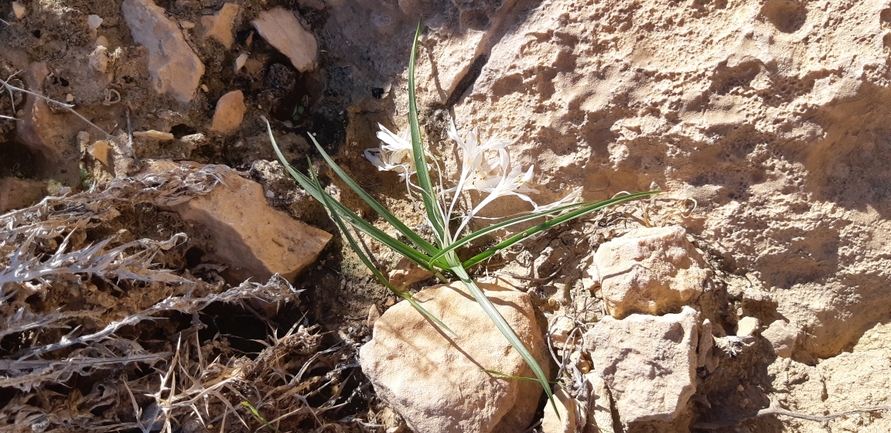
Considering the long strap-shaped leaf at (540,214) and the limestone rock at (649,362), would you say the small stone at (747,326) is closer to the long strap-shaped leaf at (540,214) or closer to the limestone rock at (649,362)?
the limestone rock at (649,362)

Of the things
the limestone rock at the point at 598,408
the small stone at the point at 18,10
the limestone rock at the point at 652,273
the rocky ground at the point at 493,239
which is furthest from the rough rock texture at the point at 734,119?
the small stone at the point at 18,10

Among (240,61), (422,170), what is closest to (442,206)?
(422,170)

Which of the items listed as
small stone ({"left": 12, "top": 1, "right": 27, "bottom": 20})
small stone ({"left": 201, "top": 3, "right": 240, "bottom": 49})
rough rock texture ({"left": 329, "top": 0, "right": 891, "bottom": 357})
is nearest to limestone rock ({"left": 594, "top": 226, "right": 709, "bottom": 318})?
rough rock texture ({"left": 329, "top": 0, "right": 891, "bottom": 357})

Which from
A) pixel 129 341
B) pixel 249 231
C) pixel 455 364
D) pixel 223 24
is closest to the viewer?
pixel 129 341

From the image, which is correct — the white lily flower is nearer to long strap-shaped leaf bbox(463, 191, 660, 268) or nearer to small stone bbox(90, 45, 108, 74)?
long strap-shaped leaf bbox(463, 191, 660, 268)

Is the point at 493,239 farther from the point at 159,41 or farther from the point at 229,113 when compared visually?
the point at 159,41

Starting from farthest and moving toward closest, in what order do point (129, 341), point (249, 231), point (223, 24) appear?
1. point (223, 24)
2. point (249, 231)
3. point (129, 341)

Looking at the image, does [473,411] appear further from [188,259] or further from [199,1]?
[199,1]
